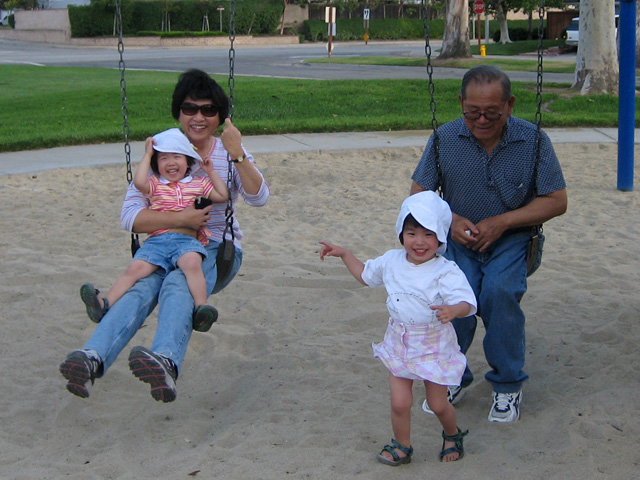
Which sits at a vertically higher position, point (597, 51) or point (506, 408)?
point (597, 51)

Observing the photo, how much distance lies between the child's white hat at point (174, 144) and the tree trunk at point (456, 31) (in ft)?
62.7

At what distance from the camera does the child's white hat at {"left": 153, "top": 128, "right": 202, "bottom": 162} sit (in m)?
3.62

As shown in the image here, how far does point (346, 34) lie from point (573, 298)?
141 feet

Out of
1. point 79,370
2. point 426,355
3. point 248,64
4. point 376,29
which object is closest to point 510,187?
point 426,355

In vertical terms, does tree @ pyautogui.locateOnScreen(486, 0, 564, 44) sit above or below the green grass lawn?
above

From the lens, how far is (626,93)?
7246mm

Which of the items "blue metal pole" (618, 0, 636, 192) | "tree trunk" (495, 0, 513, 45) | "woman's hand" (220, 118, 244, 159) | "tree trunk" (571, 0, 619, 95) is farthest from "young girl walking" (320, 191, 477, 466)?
"tree trunk" (495, 0, 513, 45)

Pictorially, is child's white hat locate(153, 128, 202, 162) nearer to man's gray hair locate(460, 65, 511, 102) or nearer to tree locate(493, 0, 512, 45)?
man's gray hair locate(460, 65, 511, 102)

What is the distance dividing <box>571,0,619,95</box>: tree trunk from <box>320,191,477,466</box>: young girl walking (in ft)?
35.2

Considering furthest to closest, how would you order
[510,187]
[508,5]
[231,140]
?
1. [508,5]
2. [231,140]
3. [510,187]

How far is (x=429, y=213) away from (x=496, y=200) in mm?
614

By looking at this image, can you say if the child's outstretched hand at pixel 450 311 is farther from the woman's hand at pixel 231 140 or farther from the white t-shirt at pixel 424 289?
the woman's hand at pixel 231 140

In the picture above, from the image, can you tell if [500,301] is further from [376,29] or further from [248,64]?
[376,29]

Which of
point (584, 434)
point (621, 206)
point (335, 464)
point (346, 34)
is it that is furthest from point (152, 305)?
point (346, 34)
